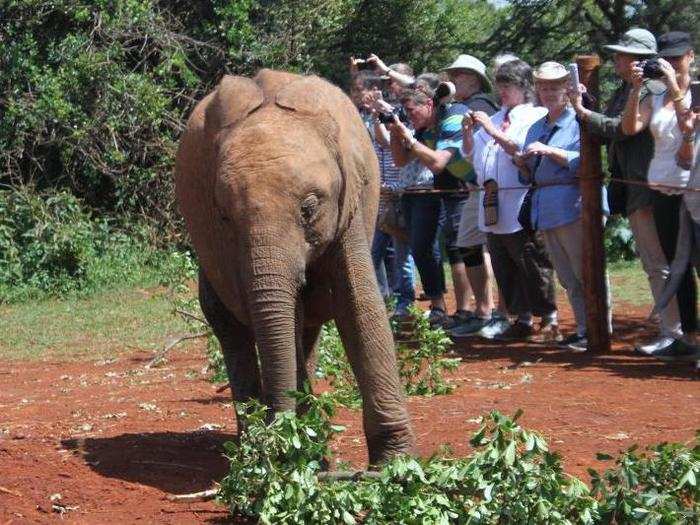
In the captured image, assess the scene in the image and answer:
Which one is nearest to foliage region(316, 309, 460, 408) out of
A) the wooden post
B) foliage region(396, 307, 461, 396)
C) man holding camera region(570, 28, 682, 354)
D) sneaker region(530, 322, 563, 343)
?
foliage region(396, 307, 461, 396)

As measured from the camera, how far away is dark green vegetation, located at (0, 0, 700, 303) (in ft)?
54.1

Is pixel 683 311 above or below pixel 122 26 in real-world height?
below

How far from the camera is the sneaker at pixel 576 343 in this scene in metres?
10.5

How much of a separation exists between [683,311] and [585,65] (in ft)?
6.54

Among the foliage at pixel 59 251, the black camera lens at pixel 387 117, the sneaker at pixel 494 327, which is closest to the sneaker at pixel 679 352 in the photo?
the sneaker at pixel 494 327

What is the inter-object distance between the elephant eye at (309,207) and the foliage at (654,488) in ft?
5.21

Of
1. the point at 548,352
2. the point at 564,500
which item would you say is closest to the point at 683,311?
the point at 548,352

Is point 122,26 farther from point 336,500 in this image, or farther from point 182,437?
point 336,500

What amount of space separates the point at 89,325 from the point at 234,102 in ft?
26.3

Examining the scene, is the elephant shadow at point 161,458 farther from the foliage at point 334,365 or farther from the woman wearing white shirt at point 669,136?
the woman wearing white shirt at point 669,136

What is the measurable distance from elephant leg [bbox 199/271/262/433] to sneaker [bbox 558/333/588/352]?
3886 millimetres

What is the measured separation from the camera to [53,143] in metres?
16.9

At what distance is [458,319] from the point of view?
1187 centimetres

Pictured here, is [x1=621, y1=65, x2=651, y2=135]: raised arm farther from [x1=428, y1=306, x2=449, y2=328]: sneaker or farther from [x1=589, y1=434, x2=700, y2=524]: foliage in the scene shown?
[x1=589, y1=434, x2=700, y2=524]: foliage
